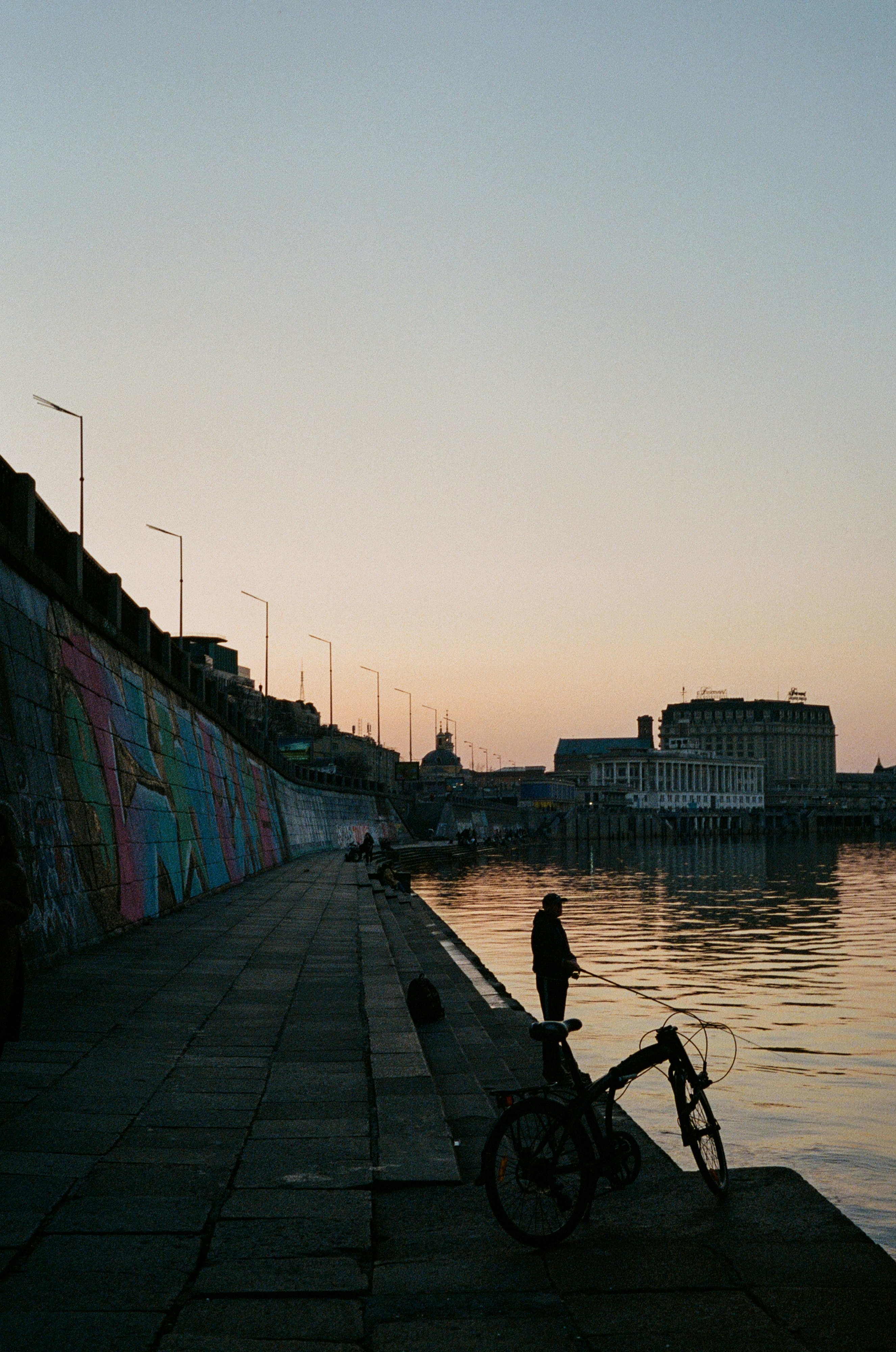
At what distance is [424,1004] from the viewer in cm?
1753

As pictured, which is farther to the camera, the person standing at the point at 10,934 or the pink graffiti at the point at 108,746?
the pink graffiti at the point at 108,746

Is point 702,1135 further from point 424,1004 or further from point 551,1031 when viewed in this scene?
point 424,1004

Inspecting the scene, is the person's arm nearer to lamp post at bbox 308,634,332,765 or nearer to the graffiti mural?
the graffiti mural

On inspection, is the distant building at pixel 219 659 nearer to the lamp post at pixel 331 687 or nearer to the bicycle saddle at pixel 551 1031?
the lamp post at pixel 331 687

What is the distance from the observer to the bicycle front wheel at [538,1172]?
7.80m

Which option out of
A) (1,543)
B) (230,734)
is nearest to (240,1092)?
(1,543)

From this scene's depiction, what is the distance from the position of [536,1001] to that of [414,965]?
16.4ft

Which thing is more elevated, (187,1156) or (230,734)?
(230,734)

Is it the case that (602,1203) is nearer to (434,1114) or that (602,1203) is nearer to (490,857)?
(434,1114)

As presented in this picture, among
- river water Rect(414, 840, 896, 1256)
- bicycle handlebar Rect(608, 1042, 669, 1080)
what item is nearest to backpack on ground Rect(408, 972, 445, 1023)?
river water Rect(414, 840, 896, 1256)

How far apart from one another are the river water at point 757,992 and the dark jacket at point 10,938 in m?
6.50

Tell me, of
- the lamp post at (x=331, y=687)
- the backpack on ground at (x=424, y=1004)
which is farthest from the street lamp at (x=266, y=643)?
the backpack on ground at (x=424, y=1004)

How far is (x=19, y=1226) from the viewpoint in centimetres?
764

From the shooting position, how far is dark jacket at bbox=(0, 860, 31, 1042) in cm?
1066
